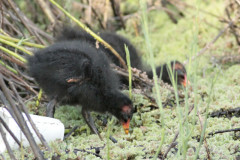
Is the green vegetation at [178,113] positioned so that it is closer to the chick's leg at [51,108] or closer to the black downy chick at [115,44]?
the chick's leg at [51,108]

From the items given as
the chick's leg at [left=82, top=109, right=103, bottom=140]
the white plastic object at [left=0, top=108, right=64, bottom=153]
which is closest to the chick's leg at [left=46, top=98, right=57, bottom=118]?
the chick's leg at [left=82, top=109, right=103, bottom=140]

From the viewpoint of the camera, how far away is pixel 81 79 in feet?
10.3

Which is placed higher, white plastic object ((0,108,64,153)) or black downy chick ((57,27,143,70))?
black downy chick ((57,27,143,70))

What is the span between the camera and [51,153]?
7.81 feet

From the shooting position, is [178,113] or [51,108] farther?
[51,108]

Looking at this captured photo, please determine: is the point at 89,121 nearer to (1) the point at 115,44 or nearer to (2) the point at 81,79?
(2) the point at 81,79

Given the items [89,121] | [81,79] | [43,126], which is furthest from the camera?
[89,121]

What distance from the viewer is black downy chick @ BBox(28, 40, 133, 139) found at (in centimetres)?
315

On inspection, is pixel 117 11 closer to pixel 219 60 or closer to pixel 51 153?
pixel 219 60

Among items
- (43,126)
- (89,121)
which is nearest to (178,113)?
(43,126)

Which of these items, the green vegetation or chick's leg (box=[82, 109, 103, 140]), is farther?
chick's leg (box=[82, 109, 103, 140])

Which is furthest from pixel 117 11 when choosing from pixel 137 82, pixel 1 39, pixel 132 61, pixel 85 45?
pixel 1 39

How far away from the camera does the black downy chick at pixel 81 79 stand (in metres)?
3.15

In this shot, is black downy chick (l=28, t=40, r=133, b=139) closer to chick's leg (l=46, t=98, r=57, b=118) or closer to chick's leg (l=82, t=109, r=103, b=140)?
chick's leg (l=82, t=109, r=103, b=140)
